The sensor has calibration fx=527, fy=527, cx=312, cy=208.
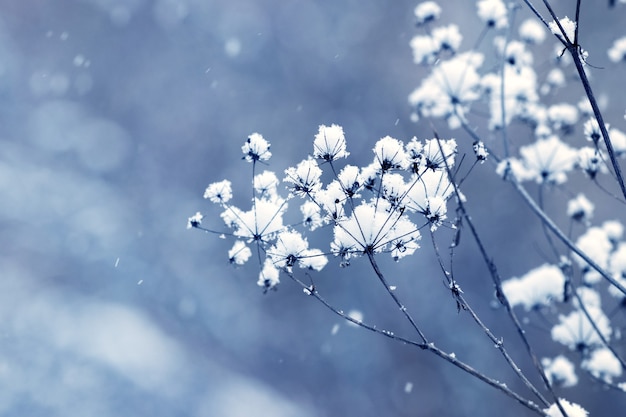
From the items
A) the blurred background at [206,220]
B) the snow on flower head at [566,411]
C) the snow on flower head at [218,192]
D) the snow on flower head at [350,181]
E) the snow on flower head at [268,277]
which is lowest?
the snow on flower head at [566,411]

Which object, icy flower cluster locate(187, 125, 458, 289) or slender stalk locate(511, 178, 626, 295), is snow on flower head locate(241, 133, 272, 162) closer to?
icy flower cluster locate(187, 125, 458, 289)

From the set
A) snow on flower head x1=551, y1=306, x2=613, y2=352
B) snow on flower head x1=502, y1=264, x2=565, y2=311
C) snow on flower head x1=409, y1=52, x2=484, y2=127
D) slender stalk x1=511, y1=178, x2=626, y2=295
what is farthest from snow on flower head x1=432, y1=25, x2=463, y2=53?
snow on flower head x1=551, y1=306, x2=613, y2=352

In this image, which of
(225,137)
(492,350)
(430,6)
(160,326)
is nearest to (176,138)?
(225,137)

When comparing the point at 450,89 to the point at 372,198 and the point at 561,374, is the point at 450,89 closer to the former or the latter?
the point at 372,198

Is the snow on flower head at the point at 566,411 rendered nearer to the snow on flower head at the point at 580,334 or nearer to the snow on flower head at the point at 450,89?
the snow on flower head at the point at 580,334

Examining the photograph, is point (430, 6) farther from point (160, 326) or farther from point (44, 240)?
point (44, 240)

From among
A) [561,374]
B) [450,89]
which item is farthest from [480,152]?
[561,374]

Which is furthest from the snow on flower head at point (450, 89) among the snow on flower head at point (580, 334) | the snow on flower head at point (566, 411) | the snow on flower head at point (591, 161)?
the snow on flower head at point (566, 411)
